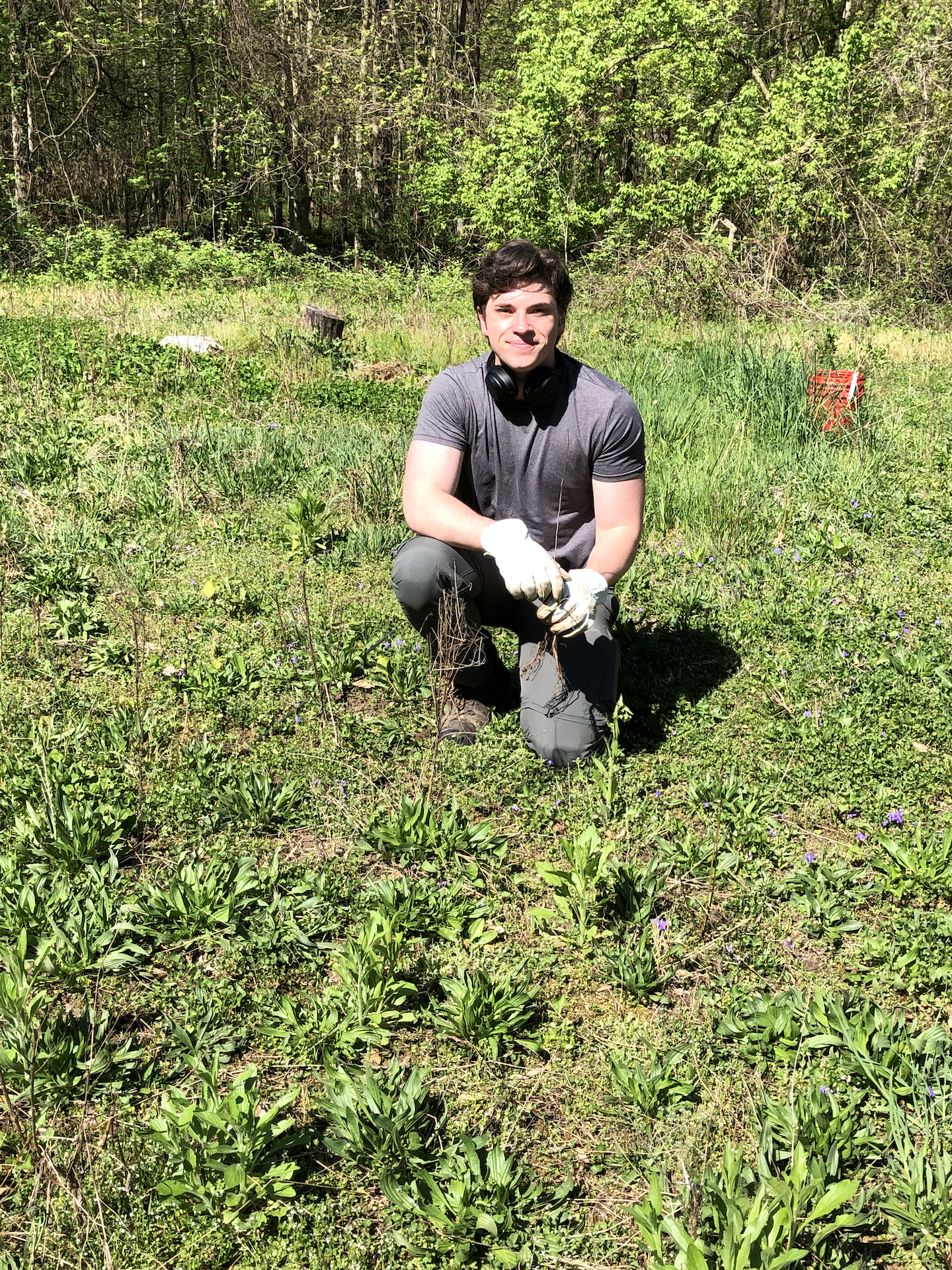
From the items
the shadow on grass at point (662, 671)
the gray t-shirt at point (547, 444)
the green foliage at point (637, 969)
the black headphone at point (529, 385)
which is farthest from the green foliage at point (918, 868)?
the black headphone at point (529, 385)

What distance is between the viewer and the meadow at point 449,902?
189cm

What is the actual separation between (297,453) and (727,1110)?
15.1 feet

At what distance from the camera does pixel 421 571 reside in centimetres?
337

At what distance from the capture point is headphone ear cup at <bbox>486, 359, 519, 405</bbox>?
3199 millimetres

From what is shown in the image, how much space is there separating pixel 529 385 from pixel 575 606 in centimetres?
79

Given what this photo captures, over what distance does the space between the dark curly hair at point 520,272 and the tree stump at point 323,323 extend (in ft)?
20.0

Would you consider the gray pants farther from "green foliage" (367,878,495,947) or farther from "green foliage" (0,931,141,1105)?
"green foliage" (0,931,141,1105)

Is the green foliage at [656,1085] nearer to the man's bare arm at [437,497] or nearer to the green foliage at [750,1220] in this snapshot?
the green foliage at [750,1220]

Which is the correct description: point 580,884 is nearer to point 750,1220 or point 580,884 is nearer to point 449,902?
point 449,902

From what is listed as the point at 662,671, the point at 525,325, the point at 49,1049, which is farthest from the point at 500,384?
the point at 49,1049

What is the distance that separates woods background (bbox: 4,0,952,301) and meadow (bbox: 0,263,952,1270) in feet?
25.8

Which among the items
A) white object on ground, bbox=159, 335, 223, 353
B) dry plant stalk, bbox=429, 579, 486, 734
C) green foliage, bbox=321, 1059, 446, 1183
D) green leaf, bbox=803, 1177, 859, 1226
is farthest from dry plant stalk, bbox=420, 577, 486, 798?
white object on ground, bbox=159, 335, 223, 353

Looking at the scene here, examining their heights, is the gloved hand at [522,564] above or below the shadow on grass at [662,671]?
above

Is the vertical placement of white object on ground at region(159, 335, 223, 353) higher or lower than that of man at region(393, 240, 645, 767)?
lower
